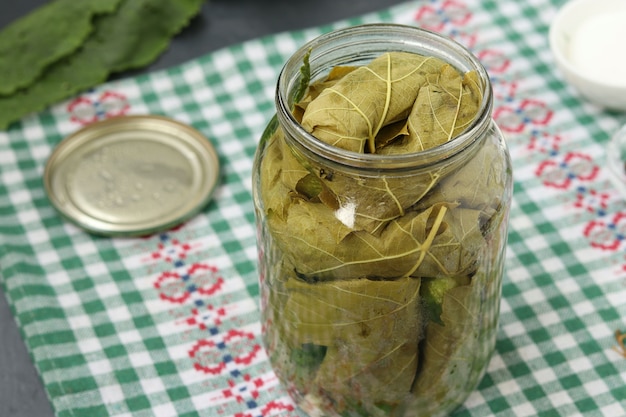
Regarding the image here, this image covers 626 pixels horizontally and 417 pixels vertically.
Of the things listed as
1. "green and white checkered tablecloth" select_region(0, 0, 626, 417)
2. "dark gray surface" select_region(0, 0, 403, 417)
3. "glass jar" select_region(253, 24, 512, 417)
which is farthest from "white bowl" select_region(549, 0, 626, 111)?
"glass jar" select_region(253, 24, 512, 417)

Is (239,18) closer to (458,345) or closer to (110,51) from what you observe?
(110,51)

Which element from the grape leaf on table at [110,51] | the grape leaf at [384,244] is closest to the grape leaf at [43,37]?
the grape leaf on table at [110,51]

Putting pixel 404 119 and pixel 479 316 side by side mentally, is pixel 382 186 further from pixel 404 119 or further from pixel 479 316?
pixel 479 316

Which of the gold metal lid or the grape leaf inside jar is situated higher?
the grape leaf inside jar

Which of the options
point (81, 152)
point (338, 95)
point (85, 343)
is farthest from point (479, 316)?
point (81, 152)

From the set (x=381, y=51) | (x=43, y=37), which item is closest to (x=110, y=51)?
(x=43, y=37)

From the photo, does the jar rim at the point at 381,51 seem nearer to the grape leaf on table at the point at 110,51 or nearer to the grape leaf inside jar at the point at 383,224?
the grape leaf inside jar at the point at 383,224

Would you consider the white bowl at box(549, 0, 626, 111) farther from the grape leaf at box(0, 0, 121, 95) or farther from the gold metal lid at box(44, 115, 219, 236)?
the grape leaf at box(0, 0, 121, 95)
